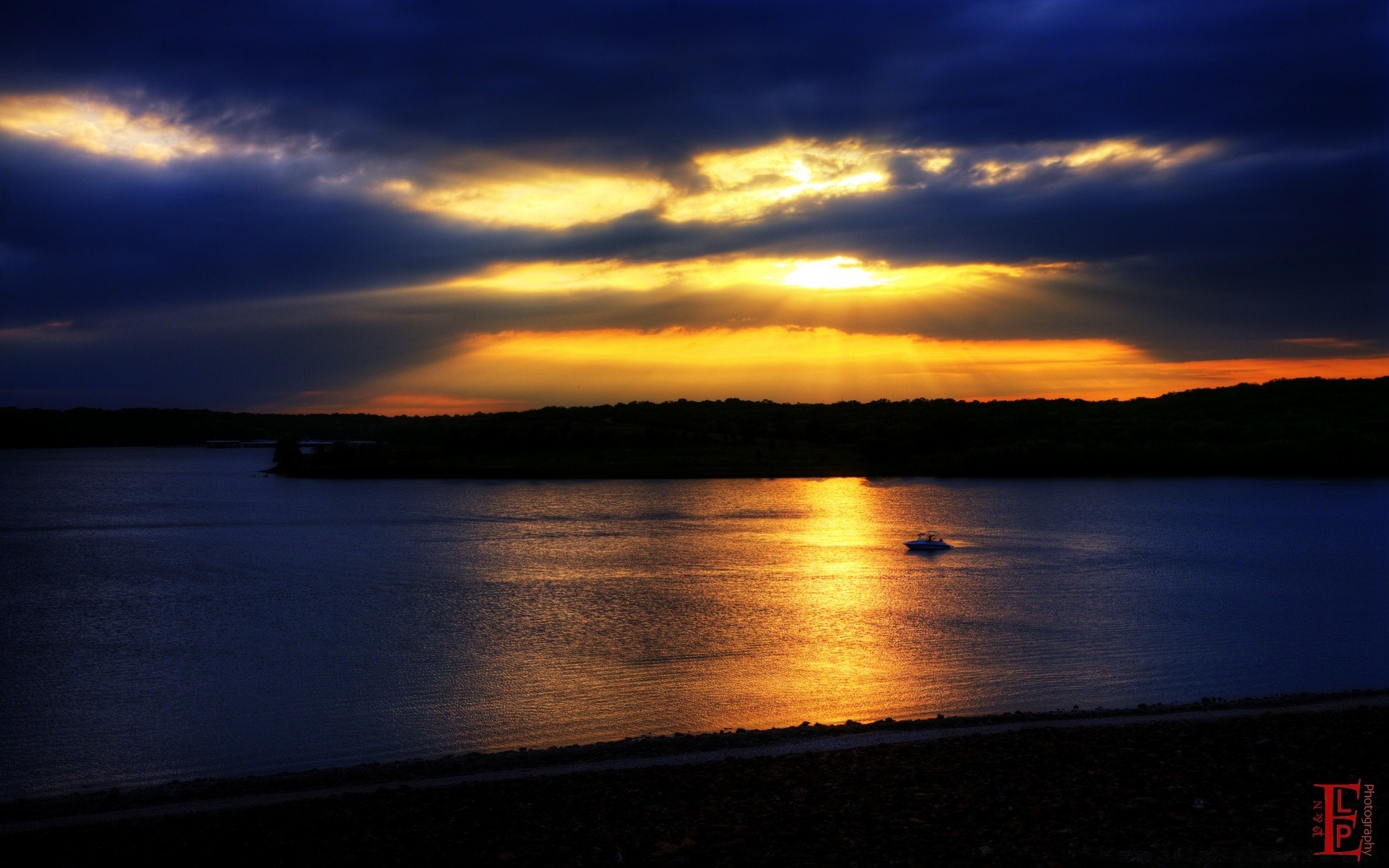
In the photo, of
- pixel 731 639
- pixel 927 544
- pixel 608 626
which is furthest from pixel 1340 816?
pixel 927 544

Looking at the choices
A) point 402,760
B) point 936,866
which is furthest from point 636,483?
point 936,866

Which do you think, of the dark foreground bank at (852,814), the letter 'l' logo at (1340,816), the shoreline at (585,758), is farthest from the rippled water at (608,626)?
the letter 'l' logo at (1340,816)

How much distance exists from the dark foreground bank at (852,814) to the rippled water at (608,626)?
358cm

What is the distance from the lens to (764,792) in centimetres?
902

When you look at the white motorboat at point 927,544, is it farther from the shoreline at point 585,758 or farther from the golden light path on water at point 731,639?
the shoreline at point 585,758

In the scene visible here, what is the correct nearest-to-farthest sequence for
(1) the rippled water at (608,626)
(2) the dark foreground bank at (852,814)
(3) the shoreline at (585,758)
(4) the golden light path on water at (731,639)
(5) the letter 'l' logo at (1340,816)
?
(5) the letter 'l' logo at (1340,816), (2) the dark foreground bank at (852,814), (3) the shoreline at (585,758), (1) the rippled water at (608,626), (4) the golden light path on water at (731,639)

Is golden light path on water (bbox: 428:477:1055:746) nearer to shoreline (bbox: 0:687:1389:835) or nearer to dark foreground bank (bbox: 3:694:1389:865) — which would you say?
shoreline (bbox: 0:687:1389:835)

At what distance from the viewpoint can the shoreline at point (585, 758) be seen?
9930mm

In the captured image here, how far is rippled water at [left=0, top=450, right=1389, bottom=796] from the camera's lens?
14.2 meters

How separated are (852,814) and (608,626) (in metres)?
14.3

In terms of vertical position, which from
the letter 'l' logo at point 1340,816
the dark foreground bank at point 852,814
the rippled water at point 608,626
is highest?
the letter 'l' logo at point 1340,816

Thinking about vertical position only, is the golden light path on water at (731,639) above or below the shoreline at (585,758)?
below

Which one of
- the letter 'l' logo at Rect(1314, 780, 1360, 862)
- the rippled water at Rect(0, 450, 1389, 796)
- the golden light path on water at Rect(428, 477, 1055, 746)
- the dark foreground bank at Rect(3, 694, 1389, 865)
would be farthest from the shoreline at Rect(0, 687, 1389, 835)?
the letter 'l' logo at Rect(1314, 780, 1360, 862)

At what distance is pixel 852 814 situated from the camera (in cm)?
823
